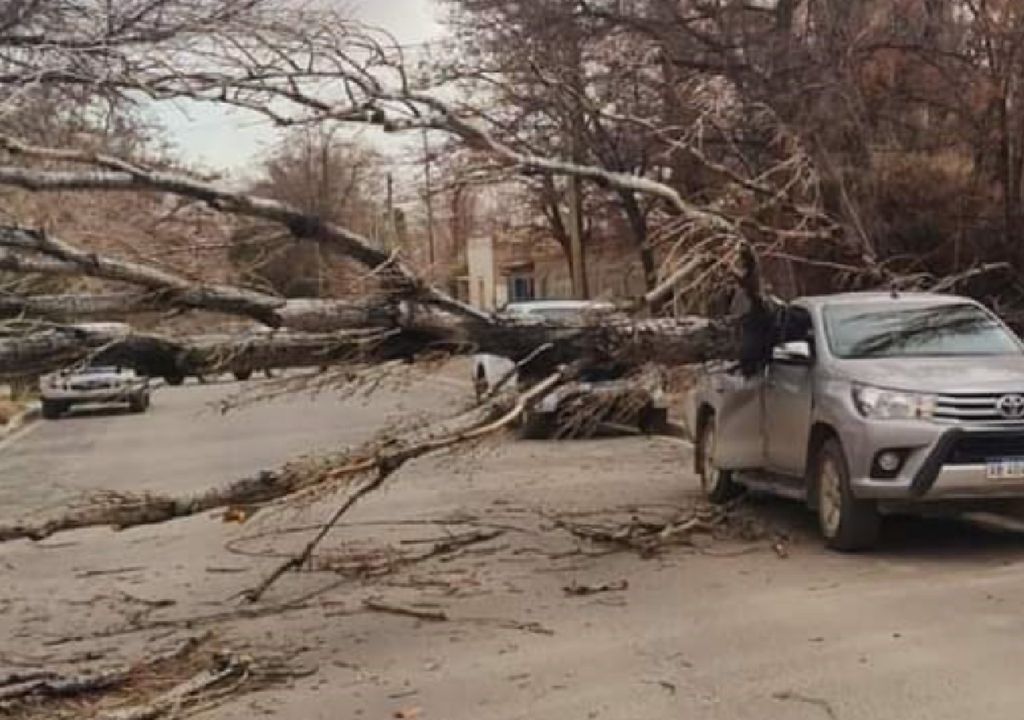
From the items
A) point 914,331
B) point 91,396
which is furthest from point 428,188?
point 91,396

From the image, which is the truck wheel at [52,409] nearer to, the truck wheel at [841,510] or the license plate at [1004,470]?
the truck wheel at [841,510]

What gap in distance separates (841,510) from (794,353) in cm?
150

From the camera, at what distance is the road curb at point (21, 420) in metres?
30.2

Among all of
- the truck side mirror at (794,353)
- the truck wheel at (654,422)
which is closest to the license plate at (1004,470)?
the truck side mirror at (794,353)

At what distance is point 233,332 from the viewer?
9242 mm

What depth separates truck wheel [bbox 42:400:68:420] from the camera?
3412cm

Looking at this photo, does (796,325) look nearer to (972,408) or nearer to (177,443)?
(972,408)

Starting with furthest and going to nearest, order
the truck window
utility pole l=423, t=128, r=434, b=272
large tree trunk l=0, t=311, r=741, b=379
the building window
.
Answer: the building window
utility pole l=423, t=128, r=434, b=272
the truck window
large tree trunk l=0, t=311, r=741, b=379

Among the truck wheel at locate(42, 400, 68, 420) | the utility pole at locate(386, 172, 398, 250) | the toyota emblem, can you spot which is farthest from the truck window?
the truck wheel at locate(42, 400, 68, 420)

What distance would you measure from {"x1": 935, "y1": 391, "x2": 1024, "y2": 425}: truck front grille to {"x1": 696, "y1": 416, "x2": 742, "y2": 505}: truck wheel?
9.44 ft

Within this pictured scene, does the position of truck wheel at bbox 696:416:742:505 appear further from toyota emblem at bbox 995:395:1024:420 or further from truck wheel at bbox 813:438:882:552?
toyota emblem at bbox 995:395:1024:420

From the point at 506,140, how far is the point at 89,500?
597cm

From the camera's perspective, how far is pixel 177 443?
23.9m

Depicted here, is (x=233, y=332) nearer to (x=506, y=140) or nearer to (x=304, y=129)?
(x=304, y=129)
